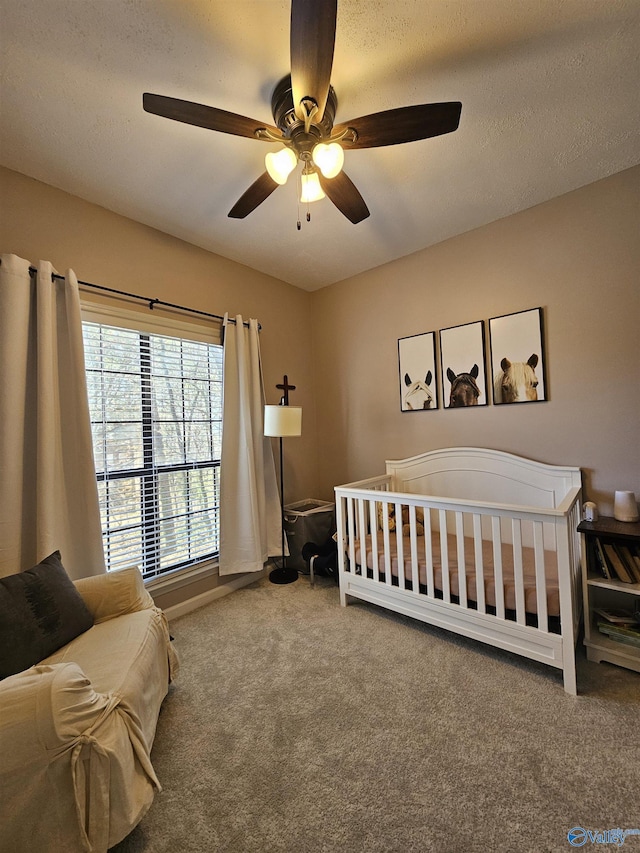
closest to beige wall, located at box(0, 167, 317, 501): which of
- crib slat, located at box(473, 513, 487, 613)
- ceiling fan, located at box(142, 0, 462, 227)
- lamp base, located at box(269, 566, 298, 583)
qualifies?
lamp base, located at box(269, 566, 298, 583)

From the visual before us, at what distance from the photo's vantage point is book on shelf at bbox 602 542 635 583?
1709 millimetres

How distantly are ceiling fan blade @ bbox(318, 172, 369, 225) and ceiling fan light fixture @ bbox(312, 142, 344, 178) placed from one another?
14 cm

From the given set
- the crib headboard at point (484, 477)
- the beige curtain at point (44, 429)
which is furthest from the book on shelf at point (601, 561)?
the beige curtain at point (44, 429)

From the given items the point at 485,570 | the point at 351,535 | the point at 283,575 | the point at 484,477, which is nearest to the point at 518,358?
the point at 484,477

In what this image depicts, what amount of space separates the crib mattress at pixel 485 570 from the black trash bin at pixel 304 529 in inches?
24.6

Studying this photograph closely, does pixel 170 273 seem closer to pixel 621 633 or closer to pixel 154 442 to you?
pixel 154 442

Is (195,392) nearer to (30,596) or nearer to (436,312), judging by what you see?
(30,596)

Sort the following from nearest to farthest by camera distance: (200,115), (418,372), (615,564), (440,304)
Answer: (200,115)
(615,564)
(440,304)
(418,372)

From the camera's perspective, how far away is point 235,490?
2727 mm

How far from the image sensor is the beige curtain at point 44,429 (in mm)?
1697

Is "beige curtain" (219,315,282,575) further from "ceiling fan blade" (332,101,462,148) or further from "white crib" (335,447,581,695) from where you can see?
"ceiling fan blade" (332,101,462,148)

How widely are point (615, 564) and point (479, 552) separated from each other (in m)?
0.65

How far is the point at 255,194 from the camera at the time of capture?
1668 mm

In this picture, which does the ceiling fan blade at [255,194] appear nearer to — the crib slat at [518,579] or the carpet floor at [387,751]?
the crib slat at [518,579]
